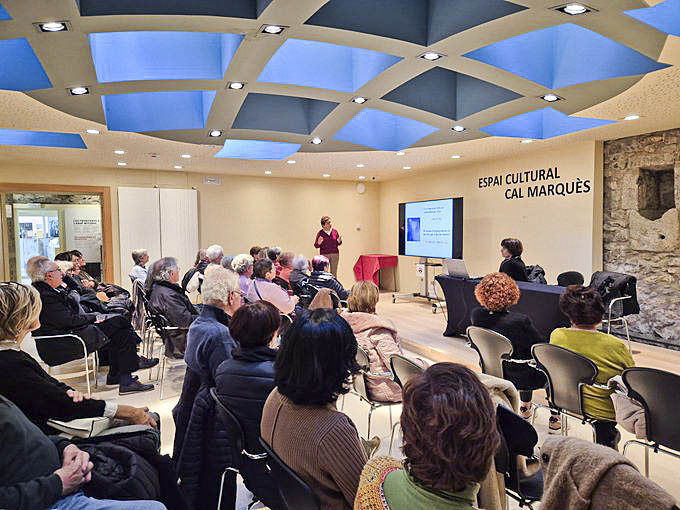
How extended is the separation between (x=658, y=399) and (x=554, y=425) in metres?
1.30

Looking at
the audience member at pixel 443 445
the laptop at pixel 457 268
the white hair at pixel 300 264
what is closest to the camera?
the audience member at pixel 443 445

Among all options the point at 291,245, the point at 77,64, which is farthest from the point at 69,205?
the point at 77,64

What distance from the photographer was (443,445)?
95 centimetres

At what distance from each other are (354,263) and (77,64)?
778 cm

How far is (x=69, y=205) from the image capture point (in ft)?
28.6

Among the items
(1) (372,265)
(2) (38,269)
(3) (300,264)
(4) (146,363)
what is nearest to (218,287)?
(2) (38,269)

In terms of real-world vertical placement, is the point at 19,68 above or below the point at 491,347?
above

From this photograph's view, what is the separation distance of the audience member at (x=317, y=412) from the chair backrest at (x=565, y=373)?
4.65ft

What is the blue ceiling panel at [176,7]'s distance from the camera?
256 centimetres

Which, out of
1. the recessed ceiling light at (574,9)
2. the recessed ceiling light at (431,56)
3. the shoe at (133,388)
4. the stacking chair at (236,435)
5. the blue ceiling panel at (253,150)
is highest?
the blue ceiling panel at (253,150)

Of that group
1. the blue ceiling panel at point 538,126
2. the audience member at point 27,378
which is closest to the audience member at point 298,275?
the blue ceiling panel at point 538,126

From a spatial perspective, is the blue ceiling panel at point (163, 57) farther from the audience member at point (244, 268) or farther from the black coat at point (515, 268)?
the black coat at point (515, 268)

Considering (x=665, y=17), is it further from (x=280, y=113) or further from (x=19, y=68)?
(x=19, y=68)

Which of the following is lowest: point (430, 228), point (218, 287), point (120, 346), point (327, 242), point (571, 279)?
point (120, 346)
